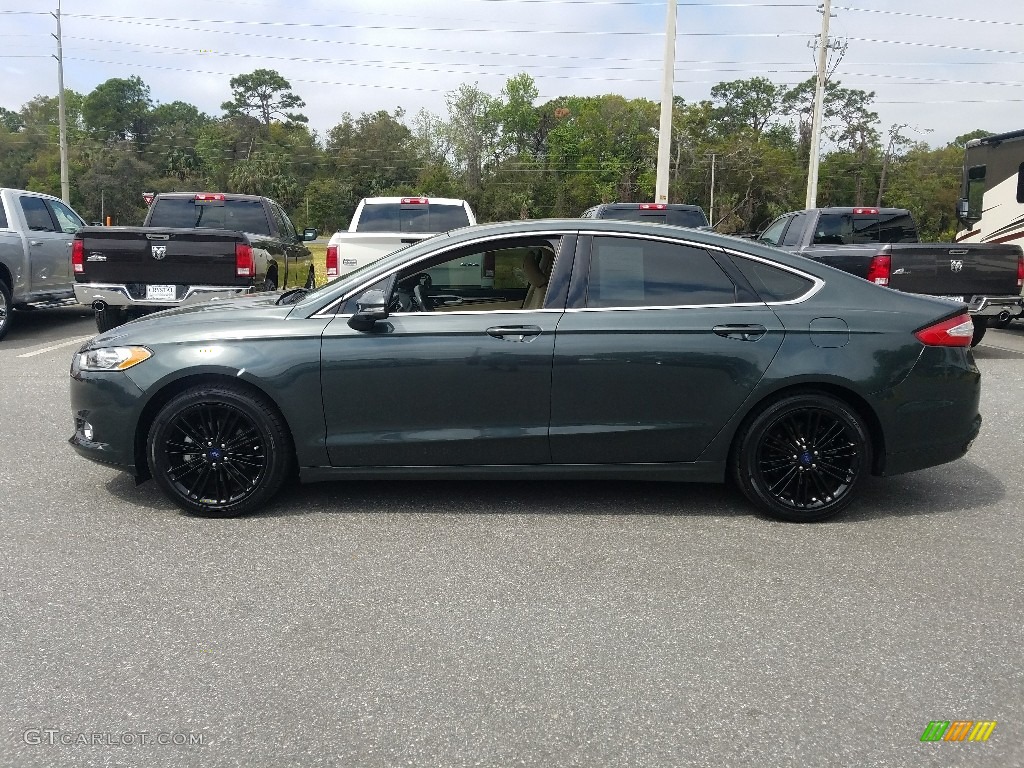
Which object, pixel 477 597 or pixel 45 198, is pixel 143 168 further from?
pixel 477 597

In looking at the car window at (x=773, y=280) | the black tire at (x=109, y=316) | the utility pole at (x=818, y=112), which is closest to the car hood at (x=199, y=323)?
the car window at (x=773, y=280)

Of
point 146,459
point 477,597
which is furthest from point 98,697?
point 146,459

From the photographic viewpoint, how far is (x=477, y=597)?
13.2 feet

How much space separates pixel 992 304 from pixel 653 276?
24.4 feet

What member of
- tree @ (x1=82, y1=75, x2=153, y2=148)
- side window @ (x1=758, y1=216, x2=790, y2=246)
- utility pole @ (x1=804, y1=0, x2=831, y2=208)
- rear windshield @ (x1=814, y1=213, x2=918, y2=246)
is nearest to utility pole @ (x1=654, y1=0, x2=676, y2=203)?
side window @ (x1=758, y1=216, x2=790, y2=246)

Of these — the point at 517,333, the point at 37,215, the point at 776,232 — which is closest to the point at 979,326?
the point at 776,232

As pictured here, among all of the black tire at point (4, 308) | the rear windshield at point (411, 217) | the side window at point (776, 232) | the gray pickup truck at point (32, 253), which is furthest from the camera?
the side window at point (776, 232)

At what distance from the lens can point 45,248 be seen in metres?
12.5

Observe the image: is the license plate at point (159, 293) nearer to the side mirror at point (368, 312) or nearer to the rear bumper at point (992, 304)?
the side mirror at point (368, 312)

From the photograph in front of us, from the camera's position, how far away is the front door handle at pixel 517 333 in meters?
4.94

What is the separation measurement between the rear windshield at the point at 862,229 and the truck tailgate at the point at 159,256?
25.3 ft

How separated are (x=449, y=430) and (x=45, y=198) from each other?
35.4ft

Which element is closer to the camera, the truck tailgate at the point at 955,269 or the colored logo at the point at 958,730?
the colored logo at the point at 958,730

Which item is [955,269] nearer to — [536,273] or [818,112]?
[536,273]
